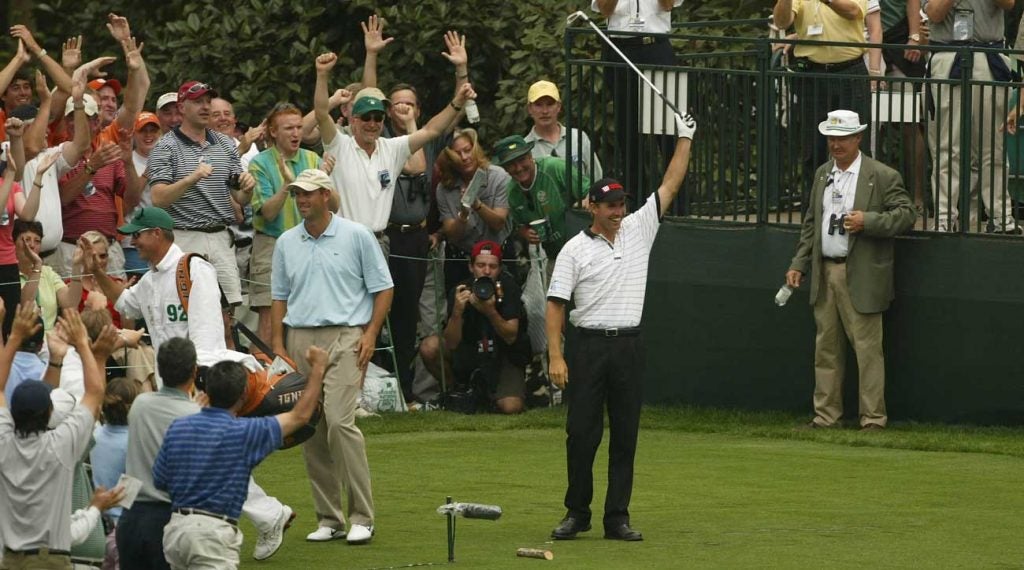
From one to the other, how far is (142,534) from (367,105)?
20.0 ft

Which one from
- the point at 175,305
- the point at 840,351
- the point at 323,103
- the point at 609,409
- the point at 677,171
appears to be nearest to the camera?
the point at 609,409

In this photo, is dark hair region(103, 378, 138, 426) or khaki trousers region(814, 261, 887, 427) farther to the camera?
khaki trousers region(814, 261, 887, 427)

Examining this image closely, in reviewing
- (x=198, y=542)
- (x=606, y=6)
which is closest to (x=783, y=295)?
(x=606, y=6)

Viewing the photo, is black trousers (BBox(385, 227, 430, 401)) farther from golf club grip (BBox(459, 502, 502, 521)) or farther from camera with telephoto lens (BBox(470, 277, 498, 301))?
A: golf club grip (BBox(459, 502, 502, 521))

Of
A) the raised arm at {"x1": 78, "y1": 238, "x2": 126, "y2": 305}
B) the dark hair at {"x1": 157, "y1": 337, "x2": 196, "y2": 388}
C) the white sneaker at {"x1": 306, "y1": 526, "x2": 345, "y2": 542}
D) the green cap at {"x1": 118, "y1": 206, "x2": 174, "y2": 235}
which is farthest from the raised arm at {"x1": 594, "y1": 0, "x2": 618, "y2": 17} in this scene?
the dark hair at {"x1": 157, "y1": 337, "x2": 196, "y2": 388}

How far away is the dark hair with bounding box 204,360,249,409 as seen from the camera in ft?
30.3

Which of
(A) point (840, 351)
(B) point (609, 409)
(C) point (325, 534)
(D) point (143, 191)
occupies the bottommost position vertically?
(C) point (325, 534)

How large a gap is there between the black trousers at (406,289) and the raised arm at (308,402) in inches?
260

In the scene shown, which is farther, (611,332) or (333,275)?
(333,275)

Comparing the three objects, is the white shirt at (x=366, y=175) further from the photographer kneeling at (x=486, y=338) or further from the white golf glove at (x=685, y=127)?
the white golf glove at (x=685, y=127)

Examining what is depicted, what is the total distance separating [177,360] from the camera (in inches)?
376

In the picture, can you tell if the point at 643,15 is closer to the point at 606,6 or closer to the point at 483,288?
the point at 606,6

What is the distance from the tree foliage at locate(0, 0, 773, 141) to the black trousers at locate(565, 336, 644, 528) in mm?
8070

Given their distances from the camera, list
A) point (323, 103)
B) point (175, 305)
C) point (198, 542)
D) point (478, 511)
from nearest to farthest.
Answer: point (198, 542) → point (478, 511) → point (175, 305) → point (323, 103)
